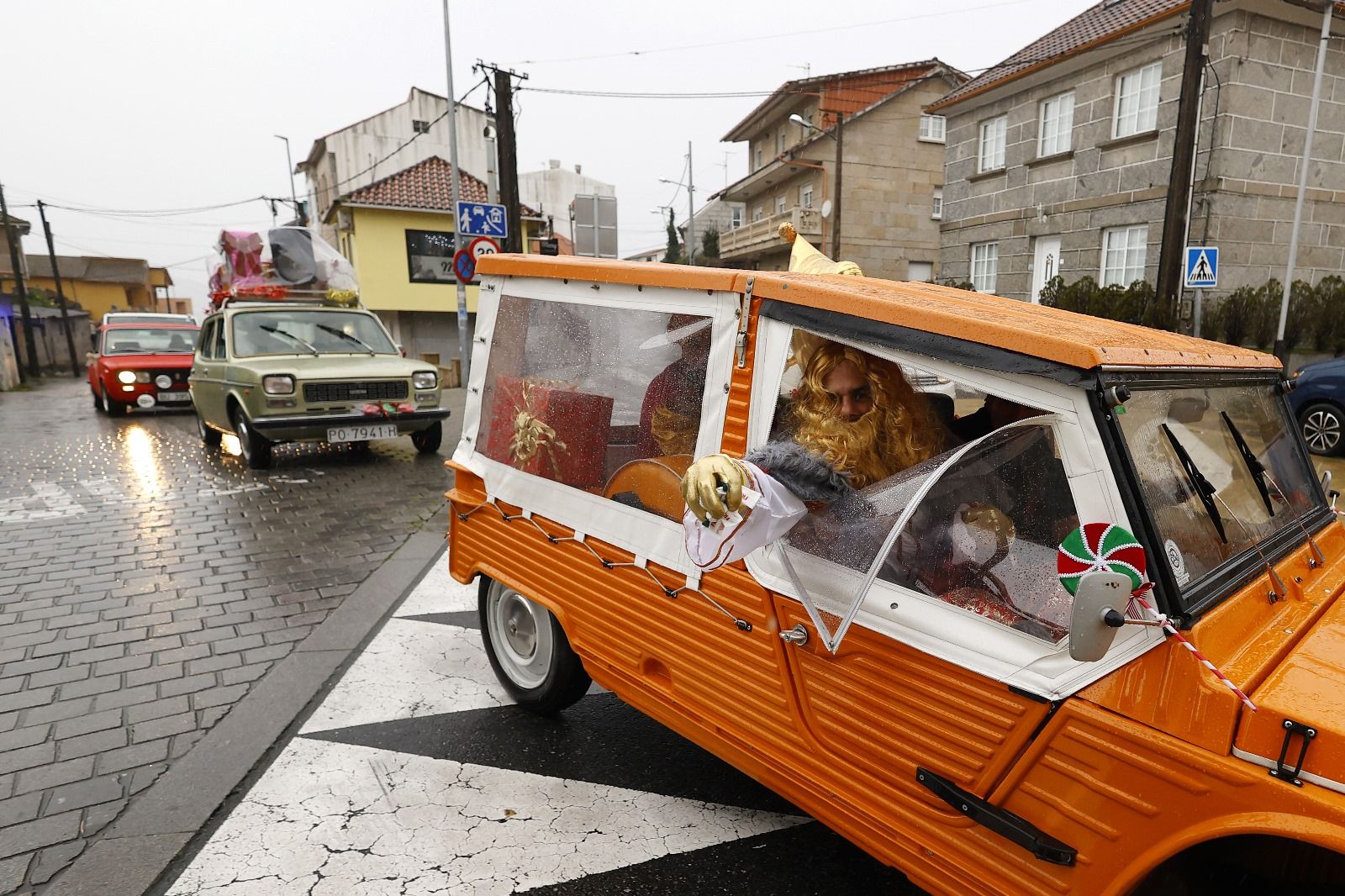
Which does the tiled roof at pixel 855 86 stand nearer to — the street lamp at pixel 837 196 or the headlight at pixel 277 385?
the street lamp at pixel 837 196

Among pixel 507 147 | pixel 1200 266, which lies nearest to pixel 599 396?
pixel 1200 266

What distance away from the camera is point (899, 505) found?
5.87ft

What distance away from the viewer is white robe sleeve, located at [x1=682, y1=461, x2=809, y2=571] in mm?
1726

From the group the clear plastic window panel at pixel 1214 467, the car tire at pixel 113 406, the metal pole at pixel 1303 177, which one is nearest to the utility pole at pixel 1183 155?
the metal pole at pixel 1303 177

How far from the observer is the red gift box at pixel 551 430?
8.97 feet

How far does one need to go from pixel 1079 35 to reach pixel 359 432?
17294 millimetres

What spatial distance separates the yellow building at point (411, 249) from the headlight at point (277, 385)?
19.8 metres

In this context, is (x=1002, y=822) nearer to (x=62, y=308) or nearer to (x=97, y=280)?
(x=62, y=308)

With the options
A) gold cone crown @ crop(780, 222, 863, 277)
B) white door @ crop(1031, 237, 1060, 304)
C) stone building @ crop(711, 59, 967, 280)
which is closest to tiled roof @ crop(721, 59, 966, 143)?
stone building @ crop(711, 59, 967, 280)

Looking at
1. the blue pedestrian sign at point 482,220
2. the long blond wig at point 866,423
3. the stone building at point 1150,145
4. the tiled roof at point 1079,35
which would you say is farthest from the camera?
the tiled roof at point 1079,35

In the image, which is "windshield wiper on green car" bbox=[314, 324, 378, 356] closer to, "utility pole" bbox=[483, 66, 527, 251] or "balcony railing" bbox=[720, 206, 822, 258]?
"utility pole" bbox=[483, 66, 527, 251]

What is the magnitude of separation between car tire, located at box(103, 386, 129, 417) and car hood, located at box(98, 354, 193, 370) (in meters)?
0.51

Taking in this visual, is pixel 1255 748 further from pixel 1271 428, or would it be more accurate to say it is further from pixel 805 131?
pixel 805 131

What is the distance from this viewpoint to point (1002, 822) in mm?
1632
